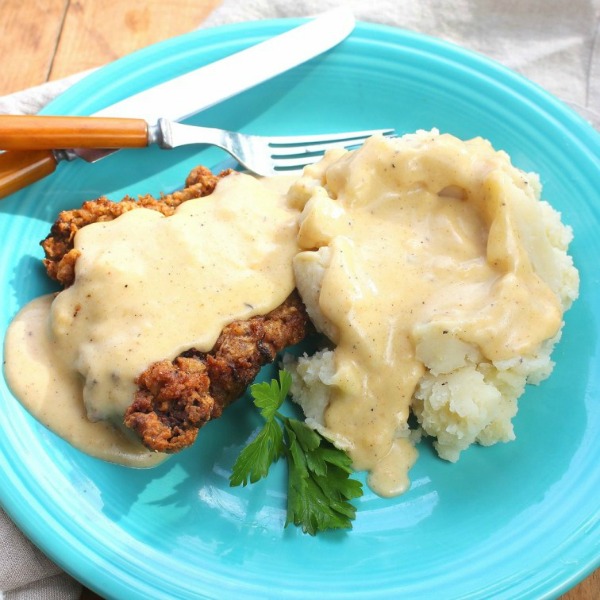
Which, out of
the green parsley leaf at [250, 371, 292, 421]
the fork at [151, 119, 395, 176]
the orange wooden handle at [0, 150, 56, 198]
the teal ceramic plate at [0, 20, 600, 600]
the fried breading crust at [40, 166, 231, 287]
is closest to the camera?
the teal ceramic plate at [0, 20, 600, 600]

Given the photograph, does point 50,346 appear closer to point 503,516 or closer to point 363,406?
point 363,406

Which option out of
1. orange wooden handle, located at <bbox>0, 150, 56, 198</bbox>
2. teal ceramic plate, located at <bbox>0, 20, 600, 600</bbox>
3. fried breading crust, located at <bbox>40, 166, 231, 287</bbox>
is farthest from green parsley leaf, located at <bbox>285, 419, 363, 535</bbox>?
orange wooden handle, located at <bbox>0, 150, 56, 198</bbox>

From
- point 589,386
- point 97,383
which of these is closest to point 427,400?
point 589,386

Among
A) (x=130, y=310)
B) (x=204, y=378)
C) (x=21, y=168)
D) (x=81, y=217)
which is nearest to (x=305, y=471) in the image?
(x=204, y=378)

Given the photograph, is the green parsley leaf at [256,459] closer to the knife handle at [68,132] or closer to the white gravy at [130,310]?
the white gravy at [130,310]

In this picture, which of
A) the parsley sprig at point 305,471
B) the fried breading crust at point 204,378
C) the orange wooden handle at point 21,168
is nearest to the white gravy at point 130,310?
the fried breading crust at point 204,378

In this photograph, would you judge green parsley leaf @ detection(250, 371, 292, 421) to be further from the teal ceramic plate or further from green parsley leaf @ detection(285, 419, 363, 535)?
the teal ceramic plate
